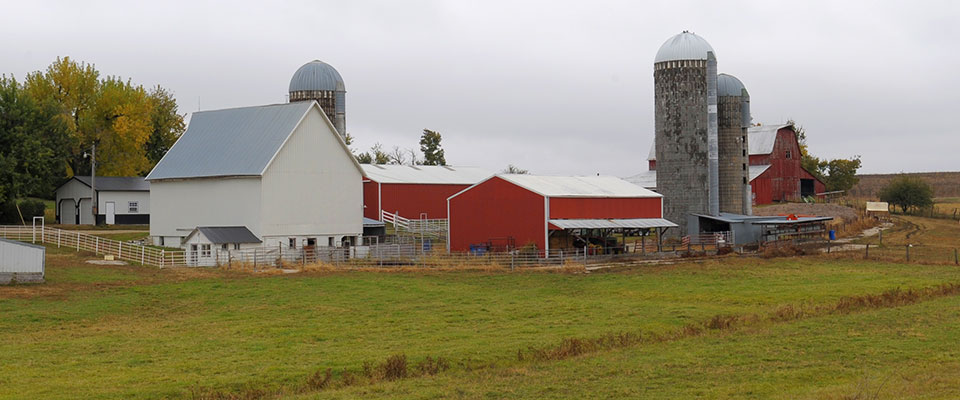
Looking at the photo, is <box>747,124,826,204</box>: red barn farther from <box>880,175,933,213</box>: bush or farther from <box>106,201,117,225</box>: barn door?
<box>106,201,117,225</box>: barn door

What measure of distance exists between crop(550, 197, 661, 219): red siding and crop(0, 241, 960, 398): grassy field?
8.65m

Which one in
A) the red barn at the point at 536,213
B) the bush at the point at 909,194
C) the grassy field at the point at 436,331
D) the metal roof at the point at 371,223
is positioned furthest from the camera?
the bush at the point at 909,194

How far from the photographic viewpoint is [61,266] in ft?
145

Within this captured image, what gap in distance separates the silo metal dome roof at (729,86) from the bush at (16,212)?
154ft

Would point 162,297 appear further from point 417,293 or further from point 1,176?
point 1,176

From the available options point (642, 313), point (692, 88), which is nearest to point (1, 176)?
point (692, 88)

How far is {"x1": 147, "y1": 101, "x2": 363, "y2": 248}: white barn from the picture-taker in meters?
52.4

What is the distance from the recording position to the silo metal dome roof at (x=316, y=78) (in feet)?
229

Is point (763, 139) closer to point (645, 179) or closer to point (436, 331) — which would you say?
point (645, 179)

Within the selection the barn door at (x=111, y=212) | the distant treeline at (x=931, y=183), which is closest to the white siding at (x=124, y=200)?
the barn door at (x=111, y=212)

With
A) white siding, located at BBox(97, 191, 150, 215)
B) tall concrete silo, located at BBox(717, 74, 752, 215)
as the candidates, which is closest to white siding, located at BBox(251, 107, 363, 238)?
white siding, located at BBox(97, 191, 150, 215)

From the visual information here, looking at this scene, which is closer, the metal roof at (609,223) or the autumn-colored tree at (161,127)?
the metal roof at (609,223)

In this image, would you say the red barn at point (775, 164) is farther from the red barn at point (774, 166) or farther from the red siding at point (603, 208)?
the red siding at point (603, 208)

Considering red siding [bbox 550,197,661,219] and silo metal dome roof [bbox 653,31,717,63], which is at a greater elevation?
silo metal dome roof [bbox 653,31,717,63]
